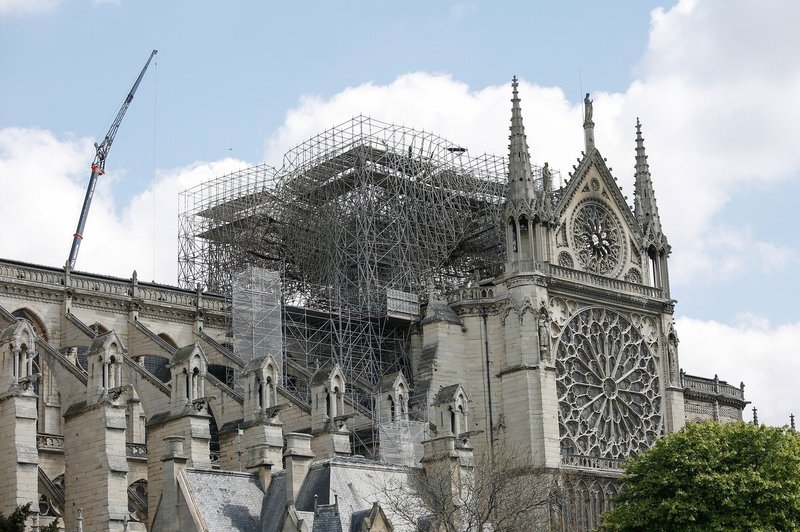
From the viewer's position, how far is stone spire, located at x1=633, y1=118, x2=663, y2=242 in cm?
6988

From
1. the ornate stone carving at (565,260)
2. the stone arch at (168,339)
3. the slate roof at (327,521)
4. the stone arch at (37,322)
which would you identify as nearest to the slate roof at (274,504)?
the slate roof at (327,521)

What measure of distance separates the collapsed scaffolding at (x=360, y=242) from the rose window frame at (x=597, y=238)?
4.07 meters

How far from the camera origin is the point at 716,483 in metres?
49.5

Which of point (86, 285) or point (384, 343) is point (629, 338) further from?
point (86, 285)

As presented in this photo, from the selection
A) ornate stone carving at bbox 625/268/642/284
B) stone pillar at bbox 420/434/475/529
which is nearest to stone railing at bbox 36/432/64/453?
stone pillar at bbox 420/434/475/529

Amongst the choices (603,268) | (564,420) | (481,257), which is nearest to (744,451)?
(564,420)

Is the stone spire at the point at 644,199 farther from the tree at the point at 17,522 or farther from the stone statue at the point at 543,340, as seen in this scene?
the tree at the point at 17,522

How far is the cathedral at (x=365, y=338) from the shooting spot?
5022 centimetres

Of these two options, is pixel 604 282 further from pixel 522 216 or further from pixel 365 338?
pixel 365 338

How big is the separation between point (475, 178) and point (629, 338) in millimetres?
9973

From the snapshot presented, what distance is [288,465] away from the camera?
43.3m

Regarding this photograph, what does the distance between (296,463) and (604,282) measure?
25878 millimetres

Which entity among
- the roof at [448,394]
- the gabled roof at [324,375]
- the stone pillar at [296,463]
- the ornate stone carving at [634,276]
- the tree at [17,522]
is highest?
the ornate stone carving at [634,276]

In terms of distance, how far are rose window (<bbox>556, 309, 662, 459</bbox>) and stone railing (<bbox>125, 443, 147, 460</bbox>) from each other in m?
17.2
